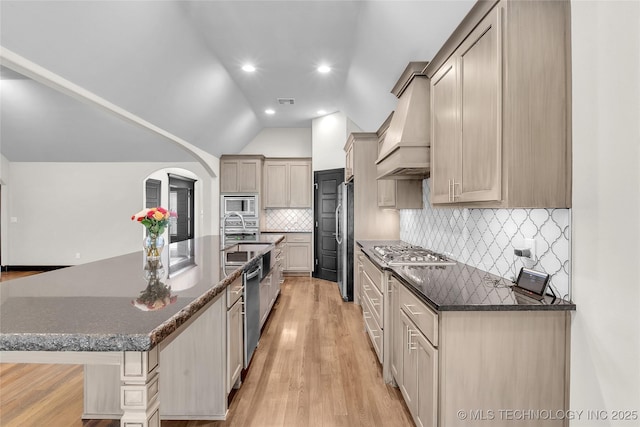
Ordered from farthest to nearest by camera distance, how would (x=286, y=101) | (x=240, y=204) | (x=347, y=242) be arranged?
1. (x=240, y=204)
2. (x=286, y=101)
3. (x=347, y=242)

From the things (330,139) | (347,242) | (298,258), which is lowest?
(298,258)

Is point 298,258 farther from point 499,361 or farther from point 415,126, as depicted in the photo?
point 499,361

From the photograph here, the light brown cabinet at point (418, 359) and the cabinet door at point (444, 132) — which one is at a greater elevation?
the cabinet door at point (444, 132)

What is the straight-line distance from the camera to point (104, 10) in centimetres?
239

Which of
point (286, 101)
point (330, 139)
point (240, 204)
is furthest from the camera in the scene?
point (240, 204)

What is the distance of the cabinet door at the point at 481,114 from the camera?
1.45m

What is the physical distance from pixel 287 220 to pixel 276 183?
0.86m

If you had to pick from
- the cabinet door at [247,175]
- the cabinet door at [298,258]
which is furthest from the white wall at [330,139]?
the cabinet door at [298,258]

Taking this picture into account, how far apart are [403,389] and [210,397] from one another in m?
1.22

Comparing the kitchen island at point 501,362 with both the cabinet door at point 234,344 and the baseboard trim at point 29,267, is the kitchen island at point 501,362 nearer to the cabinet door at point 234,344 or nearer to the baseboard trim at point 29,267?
the cabinet door at point 234,344

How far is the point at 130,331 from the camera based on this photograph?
1006mm

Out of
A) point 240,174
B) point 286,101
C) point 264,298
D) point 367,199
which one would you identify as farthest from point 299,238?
point 264,298

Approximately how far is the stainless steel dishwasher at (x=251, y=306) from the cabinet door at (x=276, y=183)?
3862mm

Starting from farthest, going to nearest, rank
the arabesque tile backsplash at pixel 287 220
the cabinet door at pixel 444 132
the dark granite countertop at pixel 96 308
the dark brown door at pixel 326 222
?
the arabesque tile backsplash at pixel 287 220 < the dark brown door at pixel 326 222 < the cabinet door at pixel 444 132 < the dark granite countertop at pixel 96 308
